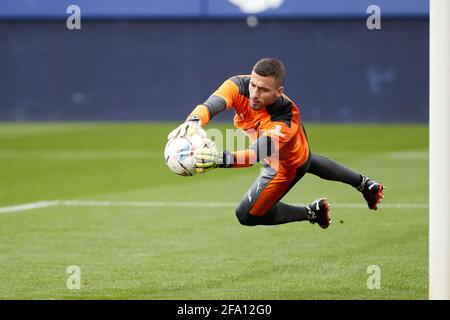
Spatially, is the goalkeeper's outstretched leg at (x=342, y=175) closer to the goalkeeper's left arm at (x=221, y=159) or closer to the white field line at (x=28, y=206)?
the goalkeeper's left arm at (x=221, y=159)

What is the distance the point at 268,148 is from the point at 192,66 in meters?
24.3

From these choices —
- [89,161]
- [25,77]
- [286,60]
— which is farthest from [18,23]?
[89,161]

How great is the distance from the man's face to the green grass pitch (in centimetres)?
155

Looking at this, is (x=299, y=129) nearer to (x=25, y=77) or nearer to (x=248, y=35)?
(x=248, y=35)

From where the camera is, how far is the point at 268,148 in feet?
26.6

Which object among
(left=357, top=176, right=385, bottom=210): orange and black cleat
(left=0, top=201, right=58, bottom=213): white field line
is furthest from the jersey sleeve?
(left=0, top=201, right=58, bottom=213): white field line

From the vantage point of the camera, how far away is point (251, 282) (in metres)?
8.39

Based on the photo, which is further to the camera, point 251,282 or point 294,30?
point 294,30

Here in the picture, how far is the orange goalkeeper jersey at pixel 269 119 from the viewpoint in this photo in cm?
830

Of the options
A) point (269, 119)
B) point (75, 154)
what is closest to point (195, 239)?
point (269, 119)

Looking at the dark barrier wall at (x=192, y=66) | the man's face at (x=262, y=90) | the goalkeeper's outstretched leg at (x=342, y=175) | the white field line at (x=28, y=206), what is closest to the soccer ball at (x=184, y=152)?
the man's face at (x=262, y=90)

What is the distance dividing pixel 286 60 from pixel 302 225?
2012 cm

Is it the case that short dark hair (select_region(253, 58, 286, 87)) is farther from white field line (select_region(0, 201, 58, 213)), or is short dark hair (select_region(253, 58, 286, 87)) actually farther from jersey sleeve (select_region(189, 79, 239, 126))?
white field line (select_region(0, 201, 58, 213))

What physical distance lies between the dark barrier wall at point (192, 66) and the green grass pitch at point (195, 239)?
11.0 metres
